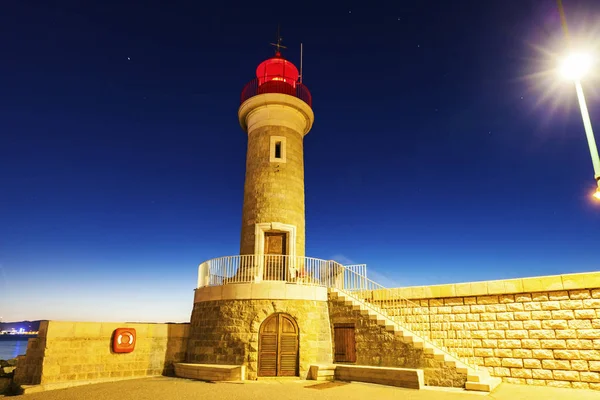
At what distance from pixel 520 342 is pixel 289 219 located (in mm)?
8097

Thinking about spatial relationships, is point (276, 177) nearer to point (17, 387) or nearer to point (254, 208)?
point (254, 208)

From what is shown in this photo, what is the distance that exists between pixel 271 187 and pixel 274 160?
111 cm

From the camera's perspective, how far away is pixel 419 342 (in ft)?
31.9

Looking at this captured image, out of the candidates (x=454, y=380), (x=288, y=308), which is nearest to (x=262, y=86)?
(x=288, y=308)

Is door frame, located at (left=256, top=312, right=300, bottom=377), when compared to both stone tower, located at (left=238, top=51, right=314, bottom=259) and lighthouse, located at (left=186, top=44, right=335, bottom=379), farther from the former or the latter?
stone tower, located at (left=238, top=51, right=314, bottom=259)

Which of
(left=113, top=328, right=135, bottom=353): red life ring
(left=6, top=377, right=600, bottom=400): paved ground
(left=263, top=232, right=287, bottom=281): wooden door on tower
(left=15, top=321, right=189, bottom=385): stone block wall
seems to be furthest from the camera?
(left=263, top=232, right=287, bottom=281): wooden door on tower

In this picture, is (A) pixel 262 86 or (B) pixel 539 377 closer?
(B) pixel 539 377

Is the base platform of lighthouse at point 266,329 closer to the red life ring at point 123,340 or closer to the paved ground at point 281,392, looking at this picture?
the paved ground at point 281,392

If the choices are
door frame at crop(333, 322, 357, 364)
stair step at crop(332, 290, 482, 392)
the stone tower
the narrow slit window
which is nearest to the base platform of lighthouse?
door frame at crop(333, 322, 357, 364)

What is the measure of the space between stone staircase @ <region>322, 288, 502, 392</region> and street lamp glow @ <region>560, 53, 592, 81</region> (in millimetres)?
6543

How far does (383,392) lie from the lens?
28.1 ft

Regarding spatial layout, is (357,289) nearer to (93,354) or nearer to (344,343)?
(344,343)

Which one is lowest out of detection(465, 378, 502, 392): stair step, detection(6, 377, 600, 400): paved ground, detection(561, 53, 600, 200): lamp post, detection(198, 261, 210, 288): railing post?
detection(6, 377, 600, 400): paved ground

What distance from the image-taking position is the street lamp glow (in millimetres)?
5977
